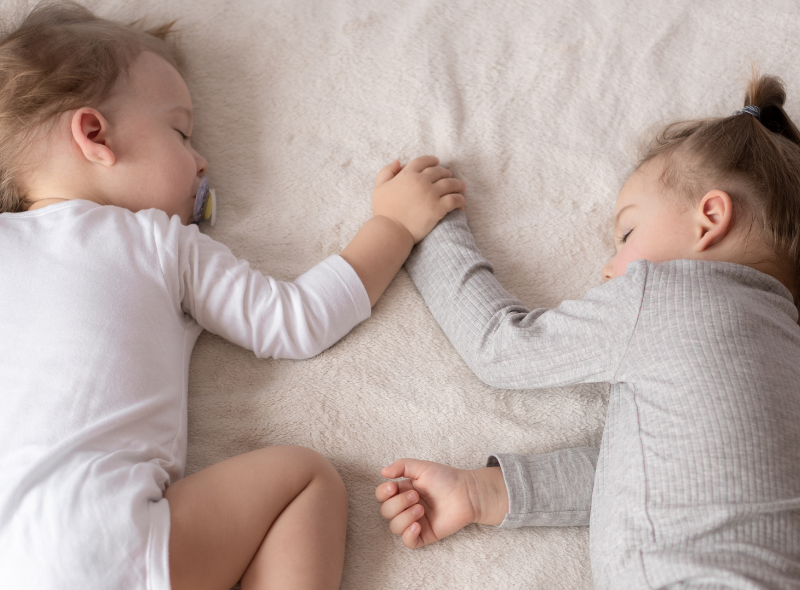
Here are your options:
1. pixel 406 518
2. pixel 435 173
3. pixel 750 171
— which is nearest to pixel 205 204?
pixel 435 173

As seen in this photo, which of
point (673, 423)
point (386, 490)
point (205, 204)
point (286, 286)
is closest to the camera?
point (673, 423)

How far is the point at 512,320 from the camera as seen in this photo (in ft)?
3.39

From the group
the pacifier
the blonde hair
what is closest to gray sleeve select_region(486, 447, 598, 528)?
the pacifier

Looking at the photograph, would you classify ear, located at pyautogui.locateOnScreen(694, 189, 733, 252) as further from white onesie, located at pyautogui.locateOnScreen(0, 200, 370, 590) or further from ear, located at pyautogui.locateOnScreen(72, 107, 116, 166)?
ear, located at pyautogui.locateOnScreen(72, 107, 116, 166)

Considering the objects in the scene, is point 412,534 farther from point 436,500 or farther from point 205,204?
point 205,204

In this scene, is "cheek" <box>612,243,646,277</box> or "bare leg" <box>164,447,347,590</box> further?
"cheek" <box>612,243,646,277</box>

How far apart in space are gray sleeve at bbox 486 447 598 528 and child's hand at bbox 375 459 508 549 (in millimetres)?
19

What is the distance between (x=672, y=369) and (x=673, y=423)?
72mm

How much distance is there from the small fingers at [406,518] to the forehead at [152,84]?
807mm

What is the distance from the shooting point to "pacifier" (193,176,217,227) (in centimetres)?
114

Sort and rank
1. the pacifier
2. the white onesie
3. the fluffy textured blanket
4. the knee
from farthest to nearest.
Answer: the pacifier → the fluffy textured blanket → the knee → the white onesie

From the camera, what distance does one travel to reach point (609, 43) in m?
1.36

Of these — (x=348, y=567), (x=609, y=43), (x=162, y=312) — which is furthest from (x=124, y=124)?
(x=609, y=43)

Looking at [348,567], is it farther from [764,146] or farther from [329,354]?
[764,146]
